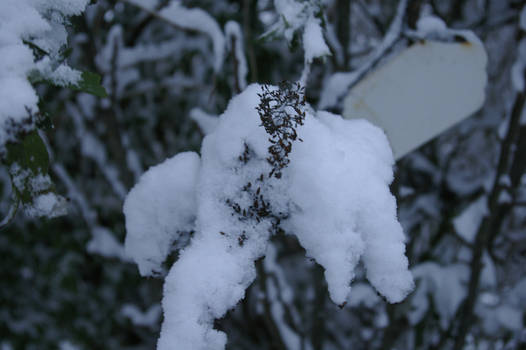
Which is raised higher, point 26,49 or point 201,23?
point 201,23

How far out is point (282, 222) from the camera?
1.64ft

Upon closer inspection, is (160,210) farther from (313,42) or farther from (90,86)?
(313,42)

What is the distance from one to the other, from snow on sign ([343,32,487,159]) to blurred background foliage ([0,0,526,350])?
0.42 feet

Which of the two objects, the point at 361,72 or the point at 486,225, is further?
the point at 486,225

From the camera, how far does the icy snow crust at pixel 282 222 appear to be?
446 mm

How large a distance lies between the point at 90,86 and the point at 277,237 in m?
1.21

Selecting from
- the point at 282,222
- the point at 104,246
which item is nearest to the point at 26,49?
the point at 282,222

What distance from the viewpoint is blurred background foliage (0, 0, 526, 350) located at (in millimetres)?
1140

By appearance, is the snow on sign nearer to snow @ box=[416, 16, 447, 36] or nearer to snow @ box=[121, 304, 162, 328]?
snow @ box=[416, 16, 447, 36]

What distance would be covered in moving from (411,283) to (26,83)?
0.49 m

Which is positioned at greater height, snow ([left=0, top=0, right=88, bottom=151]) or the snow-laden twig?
the snow-laden twig

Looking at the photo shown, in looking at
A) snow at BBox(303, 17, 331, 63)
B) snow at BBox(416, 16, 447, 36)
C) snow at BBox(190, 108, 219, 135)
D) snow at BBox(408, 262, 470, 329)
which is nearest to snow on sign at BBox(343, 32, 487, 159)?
snow at BBox(416, 16, 447, 36)

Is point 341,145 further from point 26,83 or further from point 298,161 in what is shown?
point 26,83

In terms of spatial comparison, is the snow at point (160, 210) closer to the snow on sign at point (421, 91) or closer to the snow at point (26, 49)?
the snow at point (26, 49)
